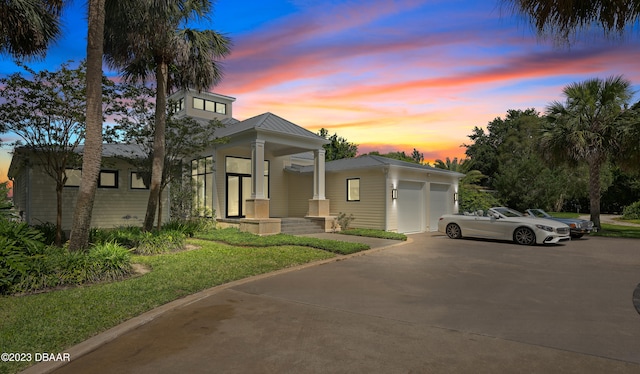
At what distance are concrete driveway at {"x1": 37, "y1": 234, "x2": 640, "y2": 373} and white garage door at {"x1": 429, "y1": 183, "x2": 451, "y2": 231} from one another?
10.6m

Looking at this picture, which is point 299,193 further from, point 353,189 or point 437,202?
point 437,202

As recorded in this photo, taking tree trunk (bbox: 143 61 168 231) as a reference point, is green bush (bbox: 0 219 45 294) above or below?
below

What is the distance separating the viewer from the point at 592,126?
59.2 feet

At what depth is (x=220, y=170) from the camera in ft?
55.4

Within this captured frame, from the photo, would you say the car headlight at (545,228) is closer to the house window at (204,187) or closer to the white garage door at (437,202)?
the white garage door at (437,202)

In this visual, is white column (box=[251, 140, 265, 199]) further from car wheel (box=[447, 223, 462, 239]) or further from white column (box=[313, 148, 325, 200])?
car wheel (box=[447, 223, 462, 239])

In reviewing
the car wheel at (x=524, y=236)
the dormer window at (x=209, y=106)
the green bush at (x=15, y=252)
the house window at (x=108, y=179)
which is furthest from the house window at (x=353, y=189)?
the green bush at (x=15, y=252)

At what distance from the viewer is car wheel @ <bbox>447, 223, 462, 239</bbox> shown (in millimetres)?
14556

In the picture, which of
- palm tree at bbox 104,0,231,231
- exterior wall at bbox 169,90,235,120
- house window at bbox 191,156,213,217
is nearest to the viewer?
palm tree at bbox 104,0,231,231

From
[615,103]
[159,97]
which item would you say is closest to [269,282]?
[159,97]

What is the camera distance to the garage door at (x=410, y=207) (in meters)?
16.8

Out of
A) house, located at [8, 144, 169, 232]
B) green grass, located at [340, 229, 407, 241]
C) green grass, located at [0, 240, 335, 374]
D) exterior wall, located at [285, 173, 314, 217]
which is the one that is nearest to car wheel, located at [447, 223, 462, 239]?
green grass, located at [340, 229, 407, 241]

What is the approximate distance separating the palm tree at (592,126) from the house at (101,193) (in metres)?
19.5

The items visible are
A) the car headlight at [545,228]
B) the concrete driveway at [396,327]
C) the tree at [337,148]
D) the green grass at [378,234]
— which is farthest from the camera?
the tree at [337,148]
